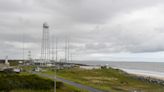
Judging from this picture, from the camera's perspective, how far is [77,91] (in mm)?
55500

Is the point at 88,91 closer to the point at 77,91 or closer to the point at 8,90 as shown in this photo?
the point at 77,91

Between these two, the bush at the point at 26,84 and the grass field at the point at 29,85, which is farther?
the bush at the point at 26,84

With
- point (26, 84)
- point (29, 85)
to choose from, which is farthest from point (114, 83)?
point (26, 84)

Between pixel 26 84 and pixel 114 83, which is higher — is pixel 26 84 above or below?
above

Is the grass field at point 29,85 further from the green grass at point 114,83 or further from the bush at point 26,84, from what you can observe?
the green grass at point 114,83

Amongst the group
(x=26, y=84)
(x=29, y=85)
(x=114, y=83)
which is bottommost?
(x=114, y=83)

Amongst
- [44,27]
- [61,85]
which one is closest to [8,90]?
[61,85]

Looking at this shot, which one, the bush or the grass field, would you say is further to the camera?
the bush

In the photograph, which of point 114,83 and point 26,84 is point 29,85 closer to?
point 26,84

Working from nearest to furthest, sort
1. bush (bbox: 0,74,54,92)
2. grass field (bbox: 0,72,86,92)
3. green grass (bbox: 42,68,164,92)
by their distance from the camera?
grass field (bbox: 0,72,86,92), bush (bbox: 0,74,54,92), green grass (bbox: 42,68,164,92)

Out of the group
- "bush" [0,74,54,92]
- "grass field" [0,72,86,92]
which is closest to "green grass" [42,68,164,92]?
"grass field" [0,72,86,92]

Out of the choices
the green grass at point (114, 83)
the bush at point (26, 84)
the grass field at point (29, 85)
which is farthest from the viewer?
the green grass at point (114, 83)

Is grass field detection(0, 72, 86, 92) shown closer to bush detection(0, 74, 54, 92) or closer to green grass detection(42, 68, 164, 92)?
bush detection(0, 74, 54, 92)

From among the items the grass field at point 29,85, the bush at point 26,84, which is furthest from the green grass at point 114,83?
the bush at point 26,84
